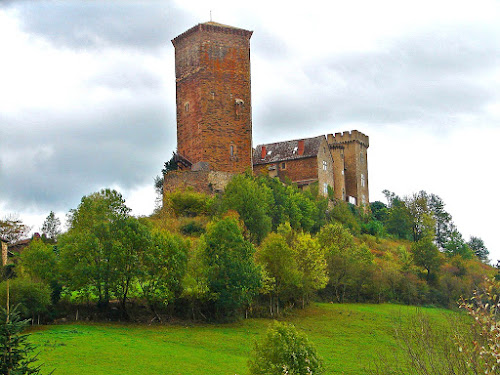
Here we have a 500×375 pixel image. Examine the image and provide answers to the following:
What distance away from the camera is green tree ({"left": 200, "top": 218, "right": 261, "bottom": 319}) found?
38.7 meters

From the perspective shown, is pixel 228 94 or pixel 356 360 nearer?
pixel 356 360

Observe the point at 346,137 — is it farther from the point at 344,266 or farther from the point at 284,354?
the point at 284,354

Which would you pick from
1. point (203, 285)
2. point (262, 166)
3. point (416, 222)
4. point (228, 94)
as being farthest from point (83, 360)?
point (416, 222)

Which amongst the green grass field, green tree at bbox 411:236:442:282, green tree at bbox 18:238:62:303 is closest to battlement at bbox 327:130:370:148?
green tree at bbox 411:236:442:282

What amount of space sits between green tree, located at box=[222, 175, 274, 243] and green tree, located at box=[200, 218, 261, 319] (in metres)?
9.60

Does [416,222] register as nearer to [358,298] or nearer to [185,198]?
[358,298]

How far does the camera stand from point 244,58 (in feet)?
193

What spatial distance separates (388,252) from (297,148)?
15.5m

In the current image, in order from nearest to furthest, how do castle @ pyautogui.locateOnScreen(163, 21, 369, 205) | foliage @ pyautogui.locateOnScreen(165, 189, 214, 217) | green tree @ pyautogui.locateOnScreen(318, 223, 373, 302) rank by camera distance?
green tree @ pyautogui.locateOnScreen(318, 223, 373, 302)
foliage @ pyautogui.locateOnScreen(165, 189, 214, 217)
castle @ pyautogui.locateOnScreen(163, 21, 369, 205)

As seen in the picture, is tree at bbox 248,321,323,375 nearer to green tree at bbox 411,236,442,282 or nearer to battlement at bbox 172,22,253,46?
green tree at bbox 411,236,442,282

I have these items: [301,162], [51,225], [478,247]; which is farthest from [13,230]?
[478,247]

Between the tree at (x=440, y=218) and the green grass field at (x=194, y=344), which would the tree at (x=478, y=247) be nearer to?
the tree at (x=440, y=218)

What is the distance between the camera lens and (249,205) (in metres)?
50.7

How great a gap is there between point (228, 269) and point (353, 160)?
4225 cm
